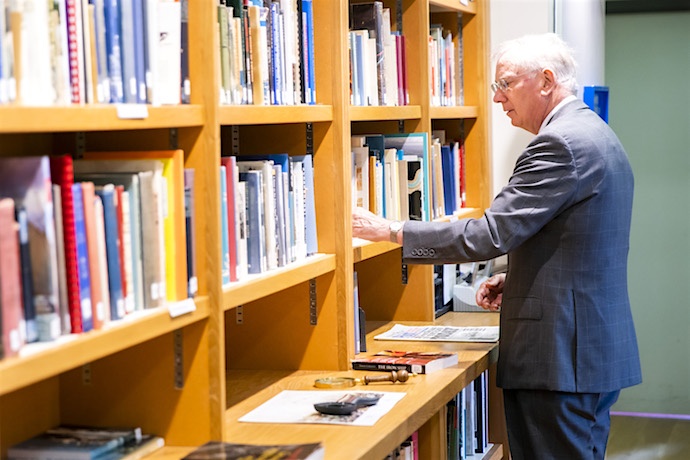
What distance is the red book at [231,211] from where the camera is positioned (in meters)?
2.51

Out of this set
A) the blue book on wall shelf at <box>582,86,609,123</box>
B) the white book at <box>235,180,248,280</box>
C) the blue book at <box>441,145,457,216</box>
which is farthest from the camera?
the blue book on wall shelf at <box>582,86,609,123</box>

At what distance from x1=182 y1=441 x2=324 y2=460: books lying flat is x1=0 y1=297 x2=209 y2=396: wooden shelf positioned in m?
0.25

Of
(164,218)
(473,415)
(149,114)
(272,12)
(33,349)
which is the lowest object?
(473,415)

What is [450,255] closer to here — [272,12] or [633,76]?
[272,12]

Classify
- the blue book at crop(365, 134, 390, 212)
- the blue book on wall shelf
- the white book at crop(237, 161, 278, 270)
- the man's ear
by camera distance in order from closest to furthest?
the white book at crop(237, 161, 278, 270)
the man's ear
the blue book at crop(365, 134, 390, 212)
the blue book on wall shelf

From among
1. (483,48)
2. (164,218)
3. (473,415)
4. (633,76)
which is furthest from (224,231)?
(633,76)

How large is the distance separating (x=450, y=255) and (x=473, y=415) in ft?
3.17

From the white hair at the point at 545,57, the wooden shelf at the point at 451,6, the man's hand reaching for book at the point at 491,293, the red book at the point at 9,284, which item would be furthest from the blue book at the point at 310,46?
the red book at the point at 9,284

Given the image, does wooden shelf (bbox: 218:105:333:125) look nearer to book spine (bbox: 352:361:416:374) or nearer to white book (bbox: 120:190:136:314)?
white book (bbox: 120:190:136:314)

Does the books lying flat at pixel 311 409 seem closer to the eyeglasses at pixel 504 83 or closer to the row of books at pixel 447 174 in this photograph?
the eyeglasses at pixel 504 83

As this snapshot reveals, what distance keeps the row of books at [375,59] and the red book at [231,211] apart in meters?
0.94

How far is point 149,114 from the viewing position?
6.91 feet

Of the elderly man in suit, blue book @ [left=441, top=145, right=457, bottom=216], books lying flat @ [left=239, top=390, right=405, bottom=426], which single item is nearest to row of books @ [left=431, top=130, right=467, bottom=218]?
blue book @ [left=441, top=145, right=457, bottom=216]

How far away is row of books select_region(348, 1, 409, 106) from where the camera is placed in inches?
136
